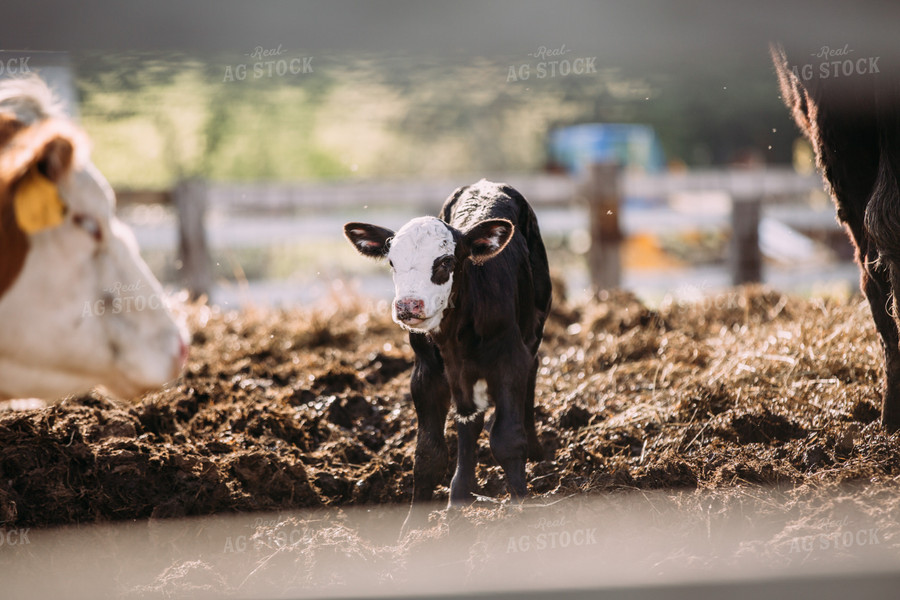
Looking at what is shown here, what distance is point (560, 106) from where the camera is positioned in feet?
30.3

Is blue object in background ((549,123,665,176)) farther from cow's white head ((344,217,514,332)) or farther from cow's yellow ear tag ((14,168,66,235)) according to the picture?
cow's yellow ear tag ((14,168,66,235))

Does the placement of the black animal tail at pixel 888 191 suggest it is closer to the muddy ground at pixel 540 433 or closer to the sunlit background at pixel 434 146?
the sunlit background at pixel 434 146

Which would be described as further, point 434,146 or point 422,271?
point 434,146

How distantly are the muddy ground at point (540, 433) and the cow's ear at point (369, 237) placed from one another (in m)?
0.95

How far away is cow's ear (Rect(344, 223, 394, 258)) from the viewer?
3287 millimetres

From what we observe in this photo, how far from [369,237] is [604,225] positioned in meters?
5.63

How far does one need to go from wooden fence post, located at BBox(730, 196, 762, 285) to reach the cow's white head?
6.30 meters

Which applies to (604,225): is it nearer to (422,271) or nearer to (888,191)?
(888,191)

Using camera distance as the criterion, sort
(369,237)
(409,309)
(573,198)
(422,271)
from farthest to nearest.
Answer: (573,198) → (369,237) → (422,271) → (409,309)

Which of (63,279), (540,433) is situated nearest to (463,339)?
(540,433)

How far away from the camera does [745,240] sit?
9.04 metres

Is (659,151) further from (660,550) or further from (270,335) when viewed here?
(660,550)

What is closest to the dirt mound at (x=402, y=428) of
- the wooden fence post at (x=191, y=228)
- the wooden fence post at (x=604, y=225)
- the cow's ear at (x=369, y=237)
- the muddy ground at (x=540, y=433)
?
the muddy ground at (x=540, y=433)

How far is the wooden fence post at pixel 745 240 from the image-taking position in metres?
8.95
